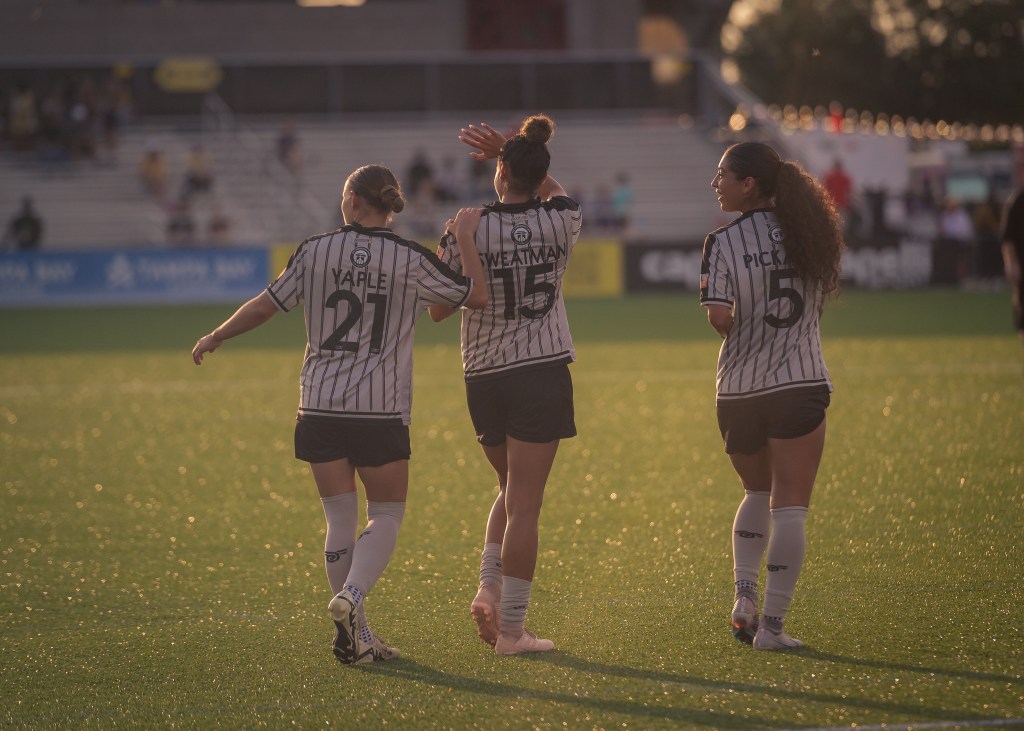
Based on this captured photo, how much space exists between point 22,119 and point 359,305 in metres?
29.5

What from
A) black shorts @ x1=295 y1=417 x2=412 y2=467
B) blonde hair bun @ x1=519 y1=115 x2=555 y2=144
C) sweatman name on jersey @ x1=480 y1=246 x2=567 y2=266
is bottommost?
black shorts @ x1=295 y1=417 x2=412 y2=467

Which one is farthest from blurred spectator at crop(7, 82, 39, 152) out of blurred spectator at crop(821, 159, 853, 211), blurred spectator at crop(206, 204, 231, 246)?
blurred spectator at crop(821, 159, 853, 211)

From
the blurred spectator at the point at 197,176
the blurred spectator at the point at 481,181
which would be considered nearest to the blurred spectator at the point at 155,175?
the blurred spectator at the point at 197,176

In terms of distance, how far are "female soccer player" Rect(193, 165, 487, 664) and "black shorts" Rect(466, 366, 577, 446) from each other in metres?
0.31

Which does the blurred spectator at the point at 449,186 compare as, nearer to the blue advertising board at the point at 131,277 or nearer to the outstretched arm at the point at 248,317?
the blue advertising board at the point at 131,277

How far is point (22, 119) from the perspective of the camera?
3206 centimetres

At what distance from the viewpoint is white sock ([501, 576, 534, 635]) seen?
519 cm

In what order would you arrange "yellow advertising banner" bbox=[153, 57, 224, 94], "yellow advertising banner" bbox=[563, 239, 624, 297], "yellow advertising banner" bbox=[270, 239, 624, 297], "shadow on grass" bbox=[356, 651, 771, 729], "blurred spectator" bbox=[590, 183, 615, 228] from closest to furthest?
"shadow on grass" bbox=[356, 651, 771, 729] < "yellow advertising banner" bbox=[270, 239, 624, 297] < "yellow advertising banner" bbox=[563, 239, 624, 297] < "blurred spectator" bbox=[590, 183, 615, 228] < "yellow advertising banner" bbox=[153, 57, 224, 94]

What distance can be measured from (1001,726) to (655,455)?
5493 mm

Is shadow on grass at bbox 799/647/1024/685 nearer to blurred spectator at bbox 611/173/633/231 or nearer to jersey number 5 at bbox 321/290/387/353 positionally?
jersey number 5 at bbox 321/290/387/353

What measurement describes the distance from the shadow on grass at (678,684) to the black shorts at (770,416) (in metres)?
0.80

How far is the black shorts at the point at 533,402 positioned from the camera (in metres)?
5.13

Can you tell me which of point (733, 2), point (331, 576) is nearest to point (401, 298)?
point (331, 576)

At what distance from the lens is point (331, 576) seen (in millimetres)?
5312
